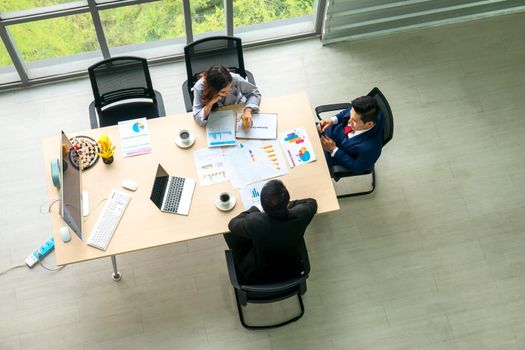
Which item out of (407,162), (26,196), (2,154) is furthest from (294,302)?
(2,154)

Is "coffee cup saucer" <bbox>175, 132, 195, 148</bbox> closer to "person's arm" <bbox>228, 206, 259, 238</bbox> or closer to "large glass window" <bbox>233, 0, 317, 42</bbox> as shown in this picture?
"person's arm" <bbox>228, 206, 259, 238</bbox>

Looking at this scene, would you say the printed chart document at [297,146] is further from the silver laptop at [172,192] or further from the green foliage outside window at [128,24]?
the green foliage outside window at [128,24]

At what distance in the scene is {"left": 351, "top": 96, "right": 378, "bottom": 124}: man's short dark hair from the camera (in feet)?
12.6

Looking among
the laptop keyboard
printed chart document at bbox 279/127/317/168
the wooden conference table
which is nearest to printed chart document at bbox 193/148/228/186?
the wooden conference table

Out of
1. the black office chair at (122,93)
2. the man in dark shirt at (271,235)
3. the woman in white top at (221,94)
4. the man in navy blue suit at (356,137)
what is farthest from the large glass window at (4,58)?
the man in navy blue suit at (356,137)

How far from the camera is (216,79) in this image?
3.82 m

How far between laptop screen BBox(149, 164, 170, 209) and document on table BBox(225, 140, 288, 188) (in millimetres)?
456

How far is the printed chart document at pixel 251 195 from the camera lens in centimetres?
379

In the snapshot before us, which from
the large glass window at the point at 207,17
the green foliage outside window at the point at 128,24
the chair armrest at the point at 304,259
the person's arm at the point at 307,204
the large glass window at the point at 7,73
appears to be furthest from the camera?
the large glass window at the point at 7,73

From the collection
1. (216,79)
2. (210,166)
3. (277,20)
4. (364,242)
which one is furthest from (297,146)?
(277,20)

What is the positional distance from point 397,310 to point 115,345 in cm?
225

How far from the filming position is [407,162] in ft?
16.3

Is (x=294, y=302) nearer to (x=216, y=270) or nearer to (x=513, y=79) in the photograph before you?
(x=216, y=270)

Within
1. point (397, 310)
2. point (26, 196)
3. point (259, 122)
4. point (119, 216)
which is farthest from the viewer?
point (26, 196)
